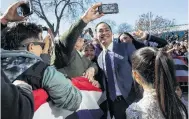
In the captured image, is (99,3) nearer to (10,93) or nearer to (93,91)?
(93,91)

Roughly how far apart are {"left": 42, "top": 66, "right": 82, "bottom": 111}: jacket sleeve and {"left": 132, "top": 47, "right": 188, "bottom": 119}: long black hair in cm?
45

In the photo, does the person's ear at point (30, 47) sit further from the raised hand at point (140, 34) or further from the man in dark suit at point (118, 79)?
the raised hand at point (140, 34)

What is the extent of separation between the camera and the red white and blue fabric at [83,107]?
1901mm

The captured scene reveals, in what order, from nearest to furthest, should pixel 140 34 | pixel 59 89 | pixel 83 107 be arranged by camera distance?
1. pixel 59 89
2. pixel 83 107
3. pixel 140 34

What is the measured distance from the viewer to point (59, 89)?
165 cm

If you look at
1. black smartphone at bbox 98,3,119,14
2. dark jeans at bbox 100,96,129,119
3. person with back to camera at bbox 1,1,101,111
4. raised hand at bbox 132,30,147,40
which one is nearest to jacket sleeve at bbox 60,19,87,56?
black smartphone at bbox 98,3,119,14

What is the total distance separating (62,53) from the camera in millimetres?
2516

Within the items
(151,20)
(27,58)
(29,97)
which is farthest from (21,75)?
(151,20)

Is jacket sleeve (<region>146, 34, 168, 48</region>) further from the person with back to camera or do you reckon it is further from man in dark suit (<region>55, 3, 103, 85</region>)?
the person with back to camera

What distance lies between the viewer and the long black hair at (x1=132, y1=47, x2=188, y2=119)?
5.65 feet

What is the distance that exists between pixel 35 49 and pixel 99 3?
3.14ft

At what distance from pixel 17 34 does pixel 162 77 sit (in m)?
0.90

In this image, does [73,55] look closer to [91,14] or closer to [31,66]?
[91,14]

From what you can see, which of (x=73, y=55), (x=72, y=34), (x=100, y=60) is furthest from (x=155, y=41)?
(x=72, y=34)
